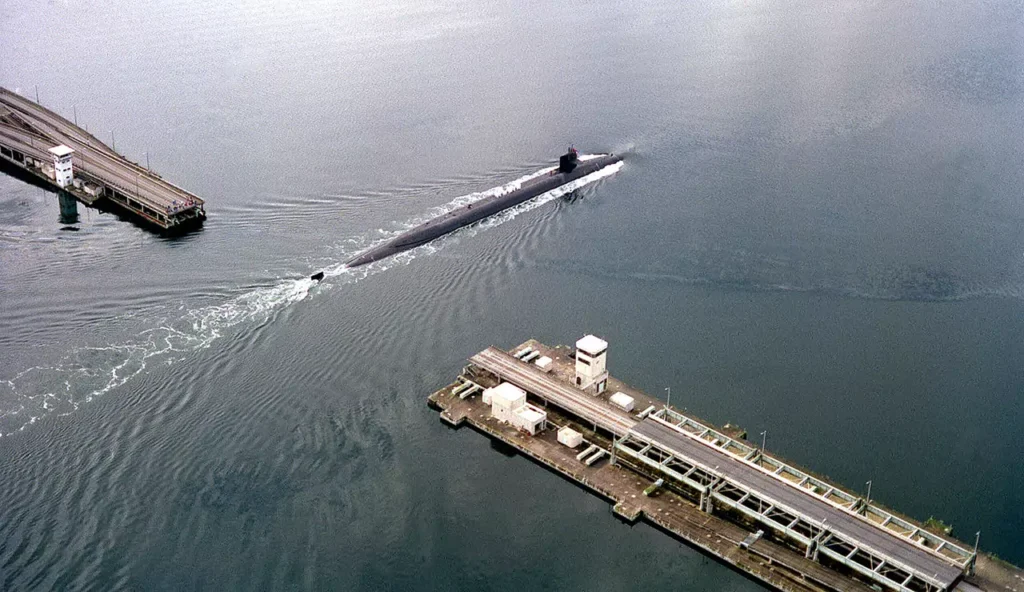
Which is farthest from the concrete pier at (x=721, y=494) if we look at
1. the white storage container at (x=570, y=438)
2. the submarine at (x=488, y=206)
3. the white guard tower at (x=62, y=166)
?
the white guard tower at (x=62, y=166)

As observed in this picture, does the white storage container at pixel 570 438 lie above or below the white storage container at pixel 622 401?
below

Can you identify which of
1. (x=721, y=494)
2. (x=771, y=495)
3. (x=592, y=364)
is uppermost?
(x=592, y=364)

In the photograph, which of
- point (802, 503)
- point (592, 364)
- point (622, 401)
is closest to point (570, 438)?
point (622, 401)

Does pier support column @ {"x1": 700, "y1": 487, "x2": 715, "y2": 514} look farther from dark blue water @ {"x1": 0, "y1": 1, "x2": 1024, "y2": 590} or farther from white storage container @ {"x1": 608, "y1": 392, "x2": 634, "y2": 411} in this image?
white storage container @ {"x1": 608, "y1": 392, "x2": 634, "y2": 411}

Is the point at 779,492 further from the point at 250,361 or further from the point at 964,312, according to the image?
the point at 250,361

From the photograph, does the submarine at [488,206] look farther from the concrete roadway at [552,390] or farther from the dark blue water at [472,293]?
the concrete roadway at [552,390]

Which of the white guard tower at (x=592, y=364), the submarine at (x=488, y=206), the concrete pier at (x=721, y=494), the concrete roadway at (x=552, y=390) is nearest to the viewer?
the concrete pier at (x=721, y=494)

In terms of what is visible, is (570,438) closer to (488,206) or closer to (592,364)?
(592,364)
